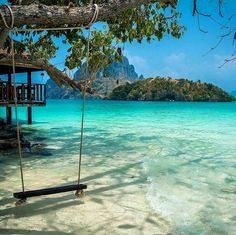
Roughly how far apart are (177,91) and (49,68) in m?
136

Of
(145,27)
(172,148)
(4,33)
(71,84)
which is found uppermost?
(145,27)

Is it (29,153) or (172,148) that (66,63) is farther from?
(172,148)

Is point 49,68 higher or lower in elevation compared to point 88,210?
higher

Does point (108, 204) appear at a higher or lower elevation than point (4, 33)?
lower

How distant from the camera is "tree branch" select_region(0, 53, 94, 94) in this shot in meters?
7.03

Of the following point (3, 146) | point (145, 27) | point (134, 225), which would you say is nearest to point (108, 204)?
point (134, 225)

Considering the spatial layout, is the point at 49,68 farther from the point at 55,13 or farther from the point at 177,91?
the point at 177,91

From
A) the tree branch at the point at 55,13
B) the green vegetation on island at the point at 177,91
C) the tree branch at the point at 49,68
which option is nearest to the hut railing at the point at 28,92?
the tree branch at the point at 49,68

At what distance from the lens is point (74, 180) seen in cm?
699

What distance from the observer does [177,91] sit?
462ft

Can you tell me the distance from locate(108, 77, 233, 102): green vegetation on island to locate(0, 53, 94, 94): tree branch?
133 metres

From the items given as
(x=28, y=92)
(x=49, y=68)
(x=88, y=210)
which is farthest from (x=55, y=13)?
(x=28, y=92)

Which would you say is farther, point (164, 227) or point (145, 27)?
point (145, 27)

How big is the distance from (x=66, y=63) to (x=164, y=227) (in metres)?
7.54
